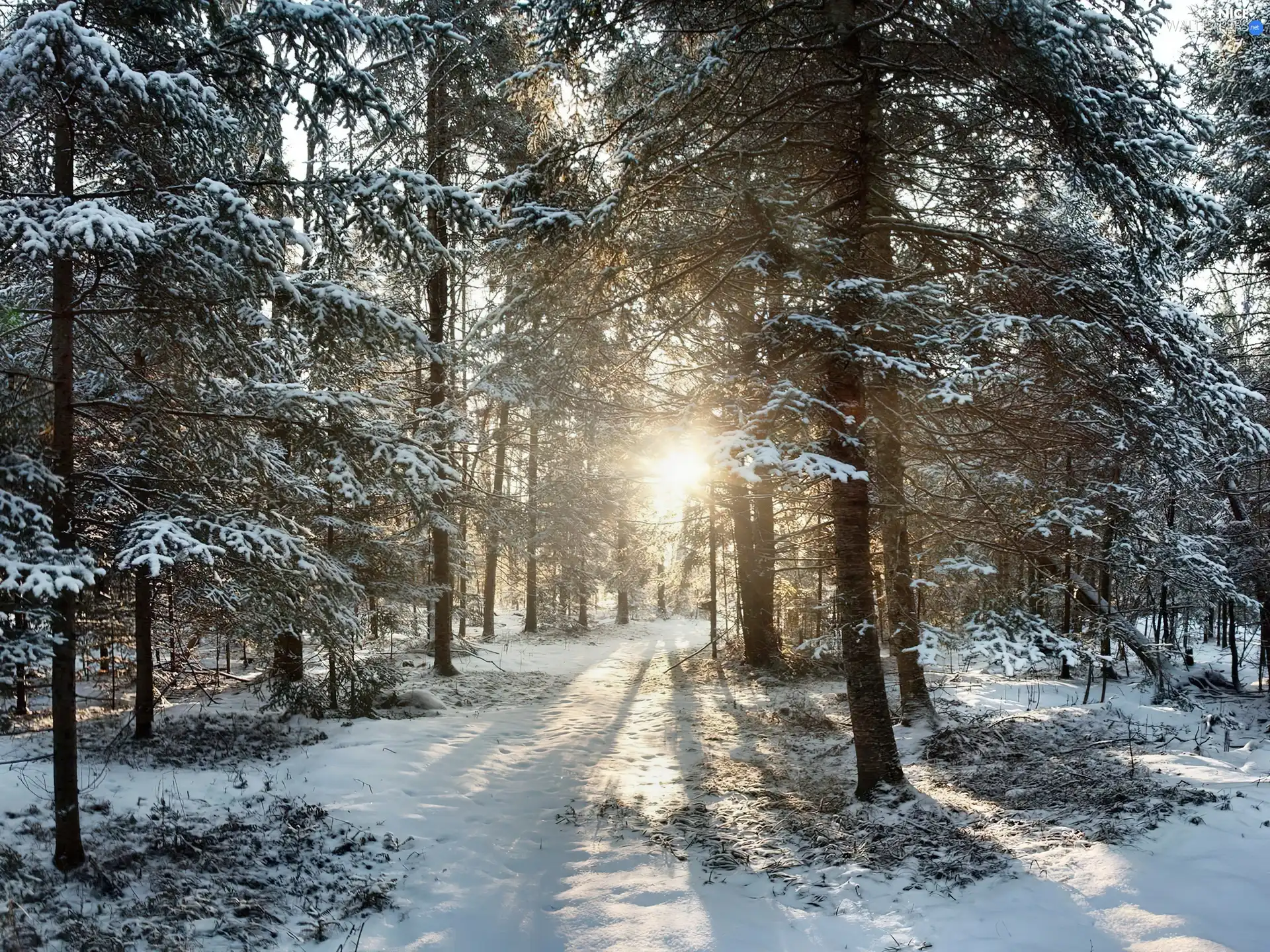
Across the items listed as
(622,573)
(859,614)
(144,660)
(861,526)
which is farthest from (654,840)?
(622,573)

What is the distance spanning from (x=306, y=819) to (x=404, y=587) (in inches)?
241

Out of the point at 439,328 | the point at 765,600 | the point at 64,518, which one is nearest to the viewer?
the point at 64,518

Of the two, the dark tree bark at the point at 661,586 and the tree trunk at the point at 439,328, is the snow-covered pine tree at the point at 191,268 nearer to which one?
the tree trunk at the point at 439,328

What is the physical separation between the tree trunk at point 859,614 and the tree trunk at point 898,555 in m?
0.40

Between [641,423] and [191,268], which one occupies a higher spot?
[191,268]

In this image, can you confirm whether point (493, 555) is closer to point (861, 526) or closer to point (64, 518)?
point (861, 526)

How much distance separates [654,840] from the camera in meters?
6.85

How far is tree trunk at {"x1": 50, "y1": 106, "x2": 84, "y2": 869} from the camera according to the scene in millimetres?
5281

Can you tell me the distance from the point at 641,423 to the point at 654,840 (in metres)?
5.11

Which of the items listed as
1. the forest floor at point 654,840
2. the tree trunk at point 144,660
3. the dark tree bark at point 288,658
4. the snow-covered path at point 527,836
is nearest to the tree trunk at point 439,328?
the dark tree bark at point 288,658

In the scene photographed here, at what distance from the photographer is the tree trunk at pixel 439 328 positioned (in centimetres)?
1398

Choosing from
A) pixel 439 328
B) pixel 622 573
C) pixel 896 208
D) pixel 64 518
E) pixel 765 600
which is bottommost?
pixel 622 573

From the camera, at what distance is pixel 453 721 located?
11.4 meters

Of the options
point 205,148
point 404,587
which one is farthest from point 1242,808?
point 404,587
